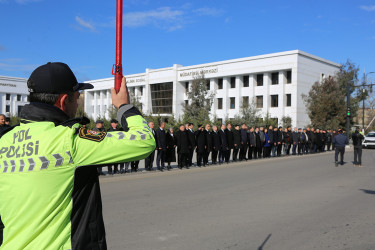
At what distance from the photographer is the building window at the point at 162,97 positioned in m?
64.6

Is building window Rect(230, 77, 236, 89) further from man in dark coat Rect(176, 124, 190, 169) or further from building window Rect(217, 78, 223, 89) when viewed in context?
man in dark coat Rect(176, 124, 190, 169)

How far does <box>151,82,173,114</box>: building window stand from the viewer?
6462 centimetres

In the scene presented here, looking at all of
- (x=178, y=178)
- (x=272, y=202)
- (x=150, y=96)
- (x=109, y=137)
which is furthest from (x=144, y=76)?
(x=109, y=137)

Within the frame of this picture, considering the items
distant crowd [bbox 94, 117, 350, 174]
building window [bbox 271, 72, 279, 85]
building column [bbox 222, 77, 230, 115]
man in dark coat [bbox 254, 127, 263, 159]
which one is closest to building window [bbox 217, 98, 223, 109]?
building column [bbox 222, 77, 230, 115]

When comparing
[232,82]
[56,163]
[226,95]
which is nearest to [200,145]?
[56,163]

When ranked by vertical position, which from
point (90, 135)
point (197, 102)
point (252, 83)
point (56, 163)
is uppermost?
point (252, 83)

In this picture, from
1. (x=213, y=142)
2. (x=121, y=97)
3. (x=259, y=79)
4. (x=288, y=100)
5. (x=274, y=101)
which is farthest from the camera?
(x=259, y=79)

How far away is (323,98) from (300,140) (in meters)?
17.1

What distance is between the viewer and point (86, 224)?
5.67ft

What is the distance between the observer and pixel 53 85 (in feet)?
5.65

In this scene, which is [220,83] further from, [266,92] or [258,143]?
[258,143]

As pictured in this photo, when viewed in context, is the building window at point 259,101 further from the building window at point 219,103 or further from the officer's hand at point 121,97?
the officer's hand at point 121,97

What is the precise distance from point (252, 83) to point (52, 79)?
54292mm

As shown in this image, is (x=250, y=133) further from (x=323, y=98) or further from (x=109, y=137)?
(x=323, y=98)
